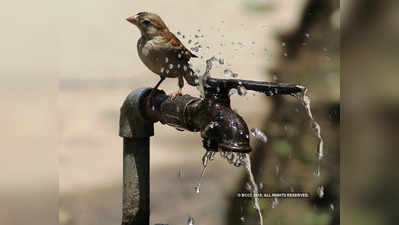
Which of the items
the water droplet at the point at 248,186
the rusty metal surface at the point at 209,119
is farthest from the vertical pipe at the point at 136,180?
the water droplet at the point at 248,186

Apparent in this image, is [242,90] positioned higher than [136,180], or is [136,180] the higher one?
[242,90]

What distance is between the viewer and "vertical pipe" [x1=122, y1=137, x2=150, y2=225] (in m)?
1.22

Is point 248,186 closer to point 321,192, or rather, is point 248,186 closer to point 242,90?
point 321,192

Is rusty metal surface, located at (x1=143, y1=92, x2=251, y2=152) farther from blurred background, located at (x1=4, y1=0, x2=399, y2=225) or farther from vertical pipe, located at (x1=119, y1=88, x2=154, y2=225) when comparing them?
blurred background, located at (x1=4, y1=0, x2=399, y2=225)

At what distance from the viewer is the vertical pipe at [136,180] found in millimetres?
1218

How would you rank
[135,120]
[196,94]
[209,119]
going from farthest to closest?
[196,94] < [135,120] < [209,119]

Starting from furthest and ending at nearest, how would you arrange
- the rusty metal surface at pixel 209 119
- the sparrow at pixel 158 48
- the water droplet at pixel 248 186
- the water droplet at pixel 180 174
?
the water droplet at pixel 248 186, the water droplet at pixel 180 174, the sparrow at pixel 158 48, the rusty metal surface at pixel 209 119

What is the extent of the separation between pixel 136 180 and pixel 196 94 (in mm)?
473

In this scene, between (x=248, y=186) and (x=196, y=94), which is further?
(x=248, y=186)

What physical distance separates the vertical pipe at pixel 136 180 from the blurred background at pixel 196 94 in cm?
32

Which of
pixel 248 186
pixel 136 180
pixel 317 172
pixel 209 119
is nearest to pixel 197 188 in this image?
pixel 248 186

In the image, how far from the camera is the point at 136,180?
1.22 m

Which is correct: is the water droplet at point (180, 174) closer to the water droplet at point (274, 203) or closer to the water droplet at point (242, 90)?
the water droplet at point (274, 203)

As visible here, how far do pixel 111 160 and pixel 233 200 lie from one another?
0.45 metres
